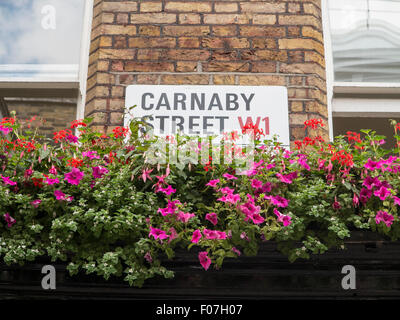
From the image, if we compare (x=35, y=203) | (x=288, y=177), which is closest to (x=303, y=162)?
(x=288, y=177)

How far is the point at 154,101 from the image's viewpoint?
11.2ft

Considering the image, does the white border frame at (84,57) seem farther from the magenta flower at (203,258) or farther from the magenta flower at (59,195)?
the magenta flower at (203,258)

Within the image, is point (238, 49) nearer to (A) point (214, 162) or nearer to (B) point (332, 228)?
(A) point (214, 162)

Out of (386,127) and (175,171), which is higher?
(386,127)

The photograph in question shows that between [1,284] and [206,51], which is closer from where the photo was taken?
[1,284]

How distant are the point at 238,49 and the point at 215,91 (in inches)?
14.6

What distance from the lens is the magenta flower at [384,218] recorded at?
230cm

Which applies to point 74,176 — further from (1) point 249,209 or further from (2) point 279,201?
(2) point 279,201

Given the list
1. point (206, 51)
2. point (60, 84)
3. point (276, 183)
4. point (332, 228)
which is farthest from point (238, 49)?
point (332, 228)

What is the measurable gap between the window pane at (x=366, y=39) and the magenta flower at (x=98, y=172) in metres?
2.08

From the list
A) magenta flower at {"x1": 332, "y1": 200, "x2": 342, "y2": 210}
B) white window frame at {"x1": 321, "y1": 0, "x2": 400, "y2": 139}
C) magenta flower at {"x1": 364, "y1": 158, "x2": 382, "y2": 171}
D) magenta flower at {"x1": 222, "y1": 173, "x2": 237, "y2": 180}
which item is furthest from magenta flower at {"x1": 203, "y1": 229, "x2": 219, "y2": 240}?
white window frame at {"x1": 321, "y1": 0, "x2": 400, "y2": 139}

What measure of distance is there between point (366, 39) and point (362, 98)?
0.47m
